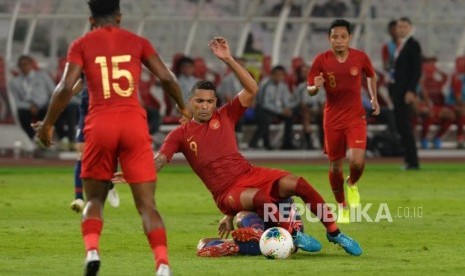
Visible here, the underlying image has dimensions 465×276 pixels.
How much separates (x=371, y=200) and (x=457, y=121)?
573 inches

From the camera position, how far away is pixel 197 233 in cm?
1719

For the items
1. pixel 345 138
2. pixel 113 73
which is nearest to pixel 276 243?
pixel 113 73

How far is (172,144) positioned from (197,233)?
267 cm

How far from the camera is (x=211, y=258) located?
14414 mm

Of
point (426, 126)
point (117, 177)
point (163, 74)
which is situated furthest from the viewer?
point (426, 126)

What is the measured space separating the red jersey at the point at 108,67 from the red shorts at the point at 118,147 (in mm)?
96

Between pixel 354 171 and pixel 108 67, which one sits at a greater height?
pixel 108 67

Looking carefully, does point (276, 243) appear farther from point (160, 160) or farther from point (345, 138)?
point (345, 138)

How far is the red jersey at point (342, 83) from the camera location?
1902cm

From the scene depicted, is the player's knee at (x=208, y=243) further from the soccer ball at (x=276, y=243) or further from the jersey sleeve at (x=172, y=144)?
the jersey sleeve at (x=172, y=144)

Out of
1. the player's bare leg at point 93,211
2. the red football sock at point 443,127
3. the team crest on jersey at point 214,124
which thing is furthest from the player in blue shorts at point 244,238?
the red football sock at point 443,127

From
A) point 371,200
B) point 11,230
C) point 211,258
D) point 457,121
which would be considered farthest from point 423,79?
point 211,258

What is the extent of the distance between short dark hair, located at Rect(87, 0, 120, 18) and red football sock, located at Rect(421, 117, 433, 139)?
78.9 feet

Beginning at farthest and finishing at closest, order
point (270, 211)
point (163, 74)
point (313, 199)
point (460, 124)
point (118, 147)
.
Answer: point (460, 124)
point (270, 211)
point (313, 199)
point (163, 74)
point (118, 147)
